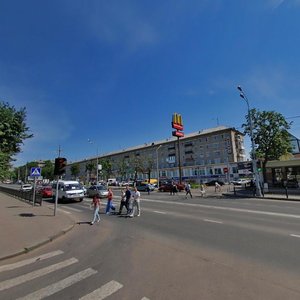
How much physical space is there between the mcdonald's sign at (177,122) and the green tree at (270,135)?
23.6m

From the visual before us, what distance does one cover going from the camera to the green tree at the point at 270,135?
30.5m

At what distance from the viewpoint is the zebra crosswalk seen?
4938mm

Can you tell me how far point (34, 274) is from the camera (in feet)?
20.2

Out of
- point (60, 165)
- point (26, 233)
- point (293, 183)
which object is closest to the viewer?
point (26, 233)

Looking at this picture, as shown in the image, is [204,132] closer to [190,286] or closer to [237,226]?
[237,226]

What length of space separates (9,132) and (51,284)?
9.30 m

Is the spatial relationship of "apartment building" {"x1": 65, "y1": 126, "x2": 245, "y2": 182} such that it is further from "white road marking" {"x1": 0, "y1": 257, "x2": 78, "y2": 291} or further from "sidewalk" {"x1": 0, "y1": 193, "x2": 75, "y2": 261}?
"white road marking" {"x1": 0, "y1": 257, "x2": 78, "y2": 291}

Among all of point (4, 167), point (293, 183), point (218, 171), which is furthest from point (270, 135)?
point (218, 171)

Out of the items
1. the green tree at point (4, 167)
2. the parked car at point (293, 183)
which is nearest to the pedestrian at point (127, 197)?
the green tree at point (4, 167)

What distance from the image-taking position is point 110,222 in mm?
13617

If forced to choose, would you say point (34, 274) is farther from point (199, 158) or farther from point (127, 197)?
point (199, 158)

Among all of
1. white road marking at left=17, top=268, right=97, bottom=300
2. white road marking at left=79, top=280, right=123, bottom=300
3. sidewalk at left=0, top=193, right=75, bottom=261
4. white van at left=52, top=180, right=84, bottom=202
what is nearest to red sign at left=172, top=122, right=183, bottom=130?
white van at left=52, top=180, right=84, bottom=202

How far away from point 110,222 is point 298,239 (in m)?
8.39

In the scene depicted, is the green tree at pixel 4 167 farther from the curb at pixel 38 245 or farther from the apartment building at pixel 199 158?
the apartment building at pixel 199 158
